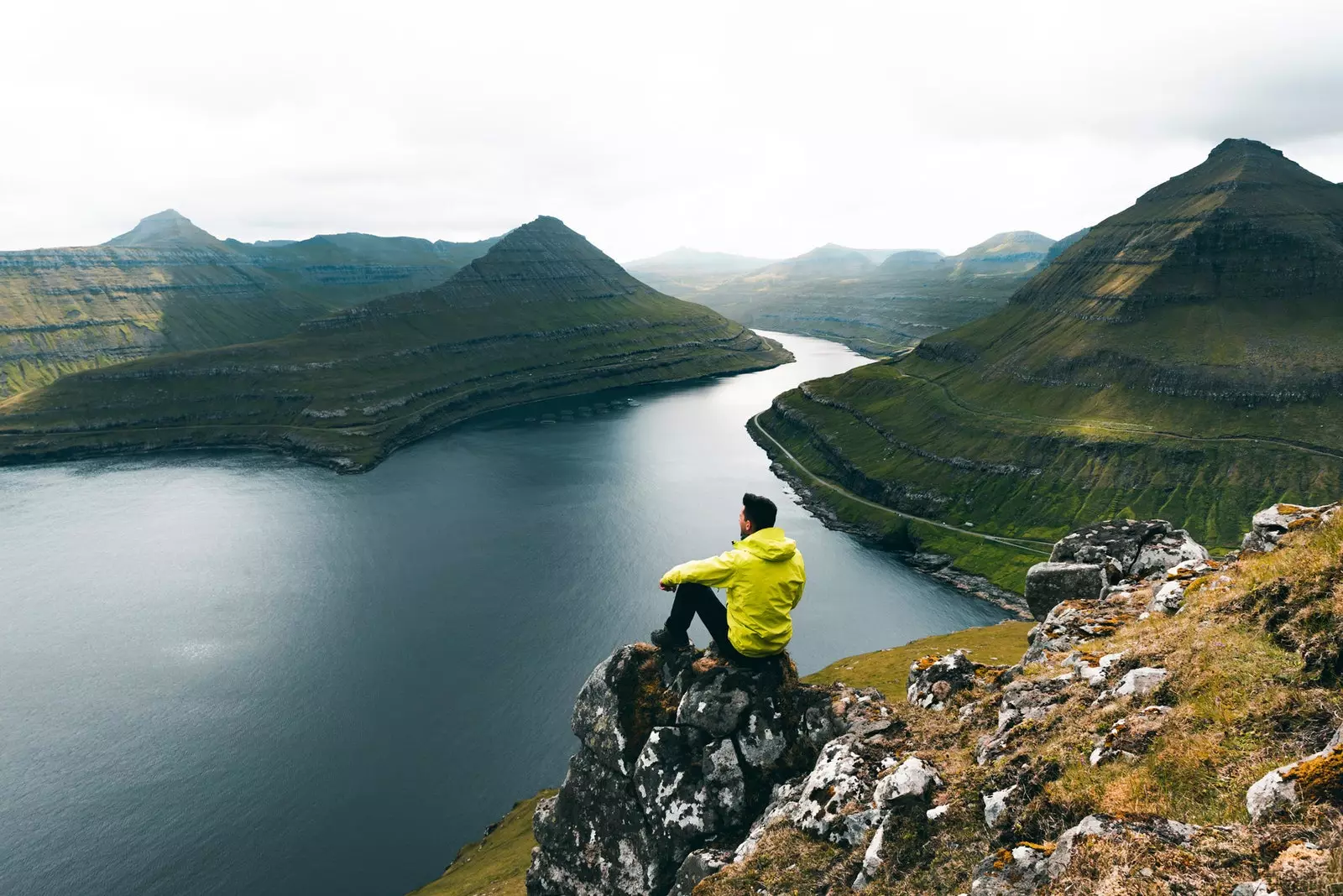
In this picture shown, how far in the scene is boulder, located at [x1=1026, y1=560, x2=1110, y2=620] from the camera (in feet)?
124

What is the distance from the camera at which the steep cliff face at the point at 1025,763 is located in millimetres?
11734

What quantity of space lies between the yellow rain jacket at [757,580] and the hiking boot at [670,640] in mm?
3614

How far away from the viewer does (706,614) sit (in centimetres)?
2333

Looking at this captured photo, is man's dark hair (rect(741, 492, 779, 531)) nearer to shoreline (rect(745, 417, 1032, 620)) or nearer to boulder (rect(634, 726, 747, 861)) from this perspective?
boulder (rect(634, 726, 747, 861))

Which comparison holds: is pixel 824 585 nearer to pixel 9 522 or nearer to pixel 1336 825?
pixel 1336 825

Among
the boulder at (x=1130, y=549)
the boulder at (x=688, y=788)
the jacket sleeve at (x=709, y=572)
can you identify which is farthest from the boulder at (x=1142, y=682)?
the boulder at (x=1130, y=549)

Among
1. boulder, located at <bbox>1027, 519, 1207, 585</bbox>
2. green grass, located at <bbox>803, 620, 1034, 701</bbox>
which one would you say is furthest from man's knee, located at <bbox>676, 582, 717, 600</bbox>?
green grass, located at <bbox>803, 620, 1034, 701</bbox>

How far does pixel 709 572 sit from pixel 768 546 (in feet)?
7.14

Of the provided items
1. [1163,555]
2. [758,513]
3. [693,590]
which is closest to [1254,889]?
[758,513]

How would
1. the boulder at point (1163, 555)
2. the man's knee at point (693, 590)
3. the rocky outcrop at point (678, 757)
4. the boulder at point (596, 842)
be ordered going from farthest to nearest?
the boulder at point (1163, 555) < the boulder at point (596, 842) < the rocky outcrop at point (678, 757) < the man's knee at point (693, 590)

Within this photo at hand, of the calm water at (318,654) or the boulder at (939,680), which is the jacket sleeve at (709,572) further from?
the calm water at (318,654)

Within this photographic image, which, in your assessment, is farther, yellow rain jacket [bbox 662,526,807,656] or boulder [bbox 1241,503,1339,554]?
boulder [bbox 1241,503,1339,554]

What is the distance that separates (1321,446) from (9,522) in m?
329

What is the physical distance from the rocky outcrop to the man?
1837mm
